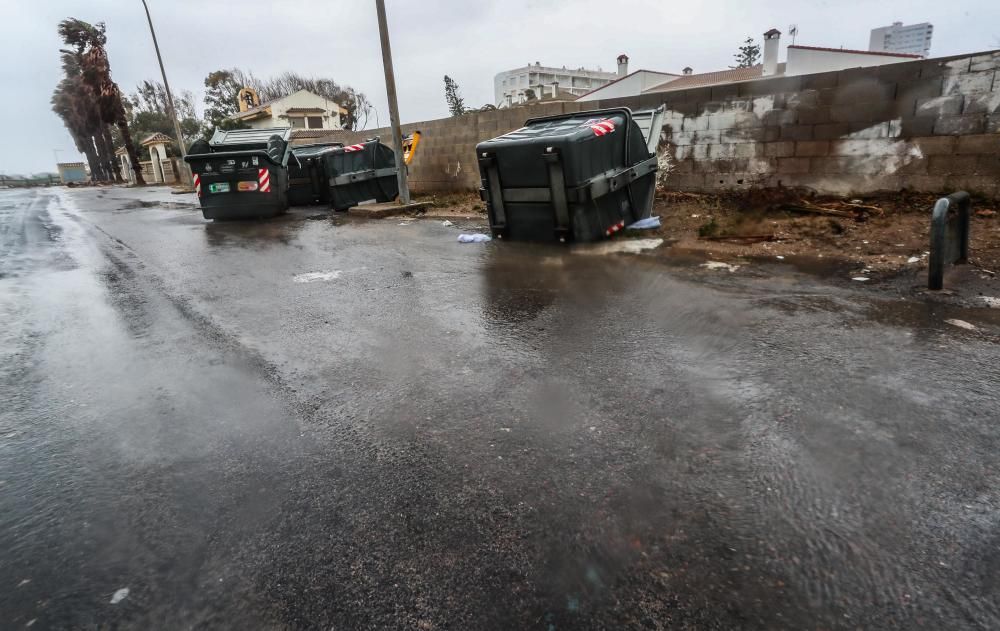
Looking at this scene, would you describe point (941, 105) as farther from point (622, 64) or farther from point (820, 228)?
point (622, 64)

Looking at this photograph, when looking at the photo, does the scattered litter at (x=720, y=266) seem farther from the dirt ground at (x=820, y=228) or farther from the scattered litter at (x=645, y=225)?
the scattered litter at (x=645, y=225)

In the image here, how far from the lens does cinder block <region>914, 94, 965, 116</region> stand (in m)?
5.93

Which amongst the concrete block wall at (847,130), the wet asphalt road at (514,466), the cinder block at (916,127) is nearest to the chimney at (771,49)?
the concrete block wall at (847,130)

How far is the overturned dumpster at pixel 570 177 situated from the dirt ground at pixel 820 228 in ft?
2.34

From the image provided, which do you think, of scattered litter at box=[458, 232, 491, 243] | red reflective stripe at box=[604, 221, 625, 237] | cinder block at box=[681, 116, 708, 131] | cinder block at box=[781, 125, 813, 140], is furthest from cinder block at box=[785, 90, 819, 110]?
scattered litter at box=[458, 232, 491, 243]

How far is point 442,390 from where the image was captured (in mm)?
3045

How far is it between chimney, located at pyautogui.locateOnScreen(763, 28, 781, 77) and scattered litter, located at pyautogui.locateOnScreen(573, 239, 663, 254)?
1128 inches

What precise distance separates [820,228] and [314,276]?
20.8ft

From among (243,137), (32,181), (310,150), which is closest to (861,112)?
(243,137)

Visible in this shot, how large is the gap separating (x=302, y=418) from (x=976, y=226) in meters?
7.09

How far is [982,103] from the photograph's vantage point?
227 inches

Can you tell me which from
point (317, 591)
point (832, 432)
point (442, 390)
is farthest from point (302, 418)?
point (832, 432)

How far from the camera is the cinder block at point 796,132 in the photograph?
23.4ft

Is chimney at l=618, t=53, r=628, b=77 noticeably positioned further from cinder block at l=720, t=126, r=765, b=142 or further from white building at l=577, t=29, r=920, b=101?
cinder block at l=720, t=126, r=765, b=142
